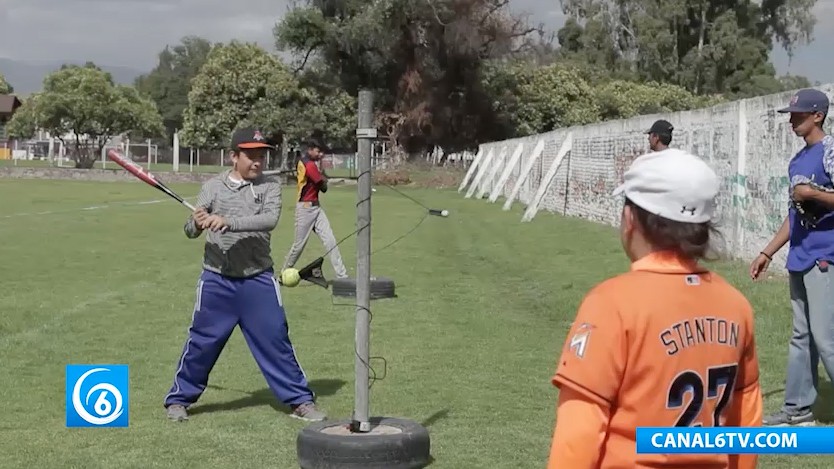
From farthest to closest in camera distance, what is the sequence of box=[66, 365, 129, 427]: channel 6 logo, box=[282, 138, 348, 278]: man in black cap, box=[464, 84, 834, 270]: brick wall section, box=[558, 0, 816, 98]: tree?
box=[558, 0, 816, 98]: tree < box=[464, 84, 834, 270]: brick wall section < box=[282, 138, 348, 278]: man in black cap < box=[66, 365, 129, 427]: channel 6 logo

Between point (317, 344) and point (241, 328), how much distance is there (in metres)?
3.08

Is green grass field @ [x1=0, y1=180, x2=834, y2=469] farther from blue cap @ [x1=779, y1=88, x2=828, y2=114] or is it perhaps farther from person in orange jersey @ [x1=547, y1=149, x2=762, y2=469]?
person in orange jersey @ [x1=547, y1=149, x2=762, y2=469]

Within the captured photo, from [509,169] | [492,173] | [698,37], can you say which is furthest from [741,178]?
[698,37]

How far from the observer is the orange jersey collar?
293cm

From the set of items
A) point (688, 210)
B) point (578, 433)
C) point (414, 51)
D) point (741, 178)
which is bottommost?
point (578, 433)

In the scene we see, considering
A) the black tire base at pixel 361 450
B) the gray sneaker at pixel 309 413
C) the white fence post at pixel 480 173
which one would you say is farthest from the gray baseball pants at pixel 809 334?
the white fence post at pixel 480 173

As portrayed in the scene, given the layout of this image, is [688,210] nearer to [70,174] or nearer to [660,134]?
[660,134]

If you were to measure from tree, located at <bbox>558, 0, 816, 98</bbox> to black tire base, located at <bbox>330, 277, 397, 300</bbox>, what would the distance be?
55131 millimetres

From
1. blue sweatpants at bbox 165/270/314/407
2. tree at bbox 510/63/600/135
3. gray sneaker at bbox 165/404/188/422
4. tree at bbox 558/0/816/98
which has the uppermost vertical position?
tree at bbox 558/0/816/98

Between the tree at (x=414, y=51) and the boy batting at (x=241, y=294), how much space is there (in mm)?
47819

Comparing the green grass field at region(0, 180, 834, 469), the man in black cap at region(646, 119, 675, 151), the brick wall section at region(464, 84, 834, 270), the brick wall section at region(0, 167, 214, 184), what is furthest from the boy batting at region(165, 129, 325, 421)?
the brick wall section at region(0, 167, 214, 184)

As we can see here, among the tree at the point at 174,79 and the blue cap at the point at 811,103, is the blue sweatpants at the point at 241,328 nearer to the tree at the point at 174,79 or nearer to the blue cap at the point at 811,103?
the blue cap at the point at 811,103

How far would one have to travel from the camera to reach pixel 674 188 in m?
2.89

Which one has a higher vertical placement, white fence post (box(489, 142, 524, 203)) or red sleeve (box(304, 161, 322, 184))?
red sleeve (box(304, 161, 322, 184))
